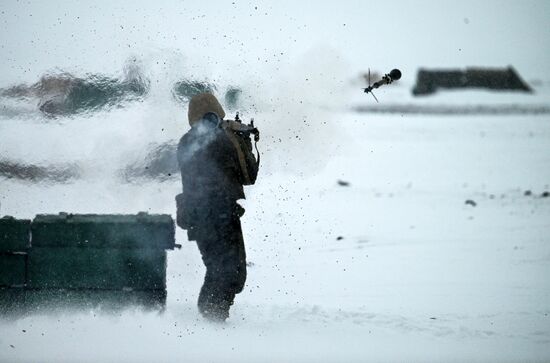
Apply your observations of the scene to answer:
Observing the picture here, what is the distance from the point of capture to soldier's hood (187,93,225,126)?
22.6ft

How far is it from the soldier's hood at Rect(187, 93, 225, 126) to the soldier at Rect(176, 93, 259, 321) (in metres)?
0.07

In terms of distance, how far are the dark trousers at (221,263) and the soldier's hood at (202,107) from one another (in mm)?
962

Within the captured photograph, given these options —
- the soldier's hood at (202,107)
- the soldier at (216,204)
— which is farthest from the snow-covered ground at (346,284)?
the soldier's hood at (202,107)

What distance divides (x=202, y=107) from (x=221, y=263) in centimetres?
141

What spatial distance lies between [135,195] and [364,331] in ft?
10.8

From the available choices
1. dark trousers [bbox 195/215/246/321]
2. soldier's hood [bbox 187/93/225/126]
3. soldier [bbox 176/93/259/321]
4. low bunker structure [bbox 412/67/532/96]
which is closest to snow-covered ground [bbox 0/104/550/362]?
dark trousers [bbox 195/215/246/321]

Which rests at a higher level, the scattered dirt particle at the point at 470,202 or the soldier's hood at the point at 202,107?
the scattered dirt particle at the point at 470,202

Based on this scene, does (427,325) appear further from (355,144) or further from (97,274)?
(355,144)

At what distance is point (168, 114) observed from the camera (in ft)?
28.1

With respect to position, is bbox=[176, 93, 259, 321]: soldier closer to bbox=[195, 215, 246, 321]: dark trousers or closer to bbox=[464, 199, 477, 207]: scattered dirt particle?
bbox=[195, 215, 246, 321]: dark trousers

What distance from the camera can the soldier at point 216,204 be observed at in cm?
672

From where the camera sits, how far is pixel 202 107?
6.91 m

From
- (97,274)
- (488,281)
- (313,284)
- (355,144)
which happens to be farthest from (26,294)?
(355,144)

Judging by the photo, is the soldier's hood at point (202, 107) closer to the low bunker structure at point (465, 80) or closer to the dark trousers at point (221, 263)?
the dark trousers at point (221, 263)
